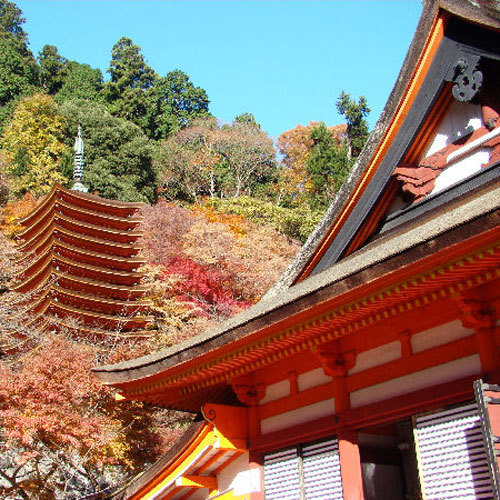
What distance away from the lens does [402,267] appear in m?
4.41

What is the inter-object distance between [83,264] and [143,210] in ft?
32.4

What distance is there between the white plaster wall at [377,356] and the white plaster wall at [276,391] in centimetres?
87

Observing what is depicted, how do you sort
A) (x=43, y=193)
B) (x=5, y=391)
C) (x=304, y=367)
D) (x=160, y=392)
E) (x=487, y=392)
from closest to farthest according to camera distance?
(x=487, y=392), (x=304, y=367), (x=160, y=392), (x=5, y=391), (x=43, y=193)

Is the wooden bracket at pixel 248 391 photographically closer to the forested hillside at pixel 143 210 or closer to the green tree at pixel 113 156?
the forested hillside at pixel 143 210

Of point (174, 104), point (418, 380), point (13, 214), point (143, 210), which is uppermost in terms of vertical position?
point (174, 104)

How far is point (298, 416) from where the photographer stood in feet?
21.0

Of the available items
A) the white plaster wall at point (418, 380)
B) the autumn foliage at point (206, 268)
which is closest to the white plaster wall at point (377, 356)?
the white plaster wall at point (418, 380)

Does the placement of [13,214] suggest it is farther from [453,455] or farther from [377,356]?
[453,455]

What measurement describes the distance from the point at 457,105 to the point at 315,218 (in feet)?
79.1

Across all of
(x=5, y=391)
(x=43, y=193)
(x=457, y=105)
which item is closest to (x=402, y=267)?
(x=457, y=105)

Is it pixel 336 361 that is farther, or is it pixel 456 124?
pixel 456 124

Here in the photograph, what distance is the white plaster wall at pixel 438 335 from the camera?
16.9 ft

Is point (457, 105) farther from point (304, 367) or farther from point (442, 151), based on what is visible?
point (304, 367)

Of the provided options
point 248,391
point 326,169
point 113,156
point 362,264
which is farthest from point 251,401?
point 113,156
